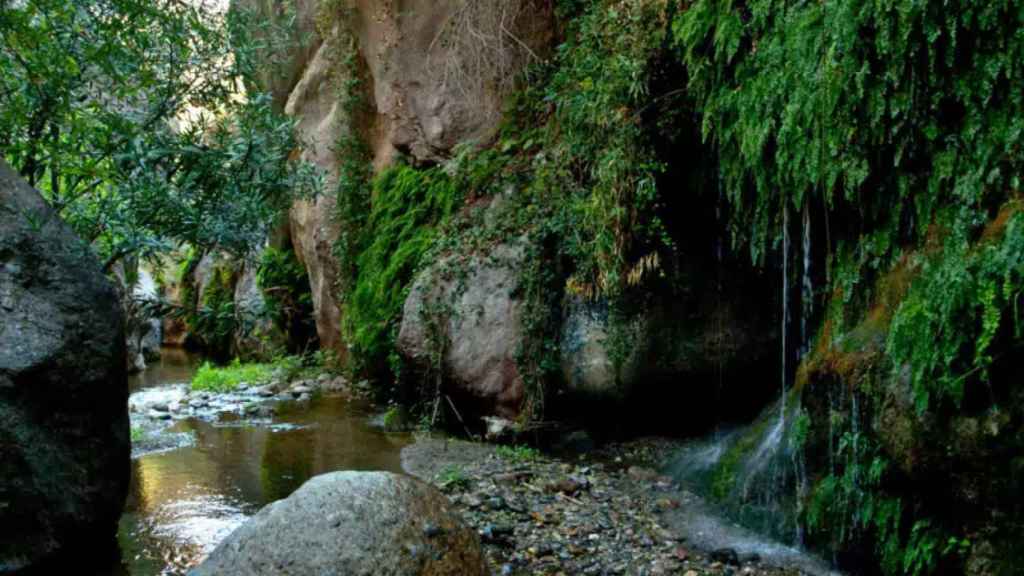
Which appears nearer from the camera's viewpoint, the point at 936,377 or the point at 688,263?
the point at 936,377

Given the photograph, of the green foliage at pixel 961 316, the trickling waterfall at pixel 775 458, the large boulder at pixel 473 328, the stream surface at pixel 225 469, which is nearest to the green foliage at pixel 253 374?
the stream surface at pixel 225 469

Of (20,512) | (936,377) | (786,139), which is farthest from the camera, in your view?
(786,139)

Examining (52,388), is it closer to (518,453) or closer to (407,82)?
(518,453)

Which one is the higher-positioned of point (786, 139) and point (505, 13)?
point (505, 13)

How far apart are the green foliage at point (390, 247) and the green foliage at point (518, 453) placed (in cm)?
299

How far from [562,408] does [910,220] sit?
4.31m

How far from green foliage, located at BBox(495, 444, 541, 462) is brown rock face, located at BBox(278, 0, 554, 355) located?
12.4 ft

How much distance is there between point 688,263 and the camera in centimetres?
845

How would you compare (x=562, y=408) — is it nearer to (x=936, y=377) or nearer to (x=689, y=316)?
(x=689, y=316)

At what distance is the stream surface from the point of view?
5910 mm

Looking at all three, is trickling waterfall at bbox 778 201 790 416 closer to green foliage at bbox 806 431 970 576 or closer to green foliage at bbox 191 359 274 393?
green foliage at bbox 806 431 970 576

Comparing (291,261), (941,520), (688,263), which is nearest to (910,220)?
(941,520)

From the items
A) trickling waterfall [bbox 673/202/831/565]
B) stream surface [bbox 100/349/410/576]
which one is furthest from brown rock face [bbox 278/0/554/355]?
trickling waterfall [bbox 673/202/831/565]

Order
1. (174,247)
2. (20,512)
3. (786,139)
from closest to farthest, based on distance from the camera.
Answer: (20,512) < (174,247) < (786,139)
